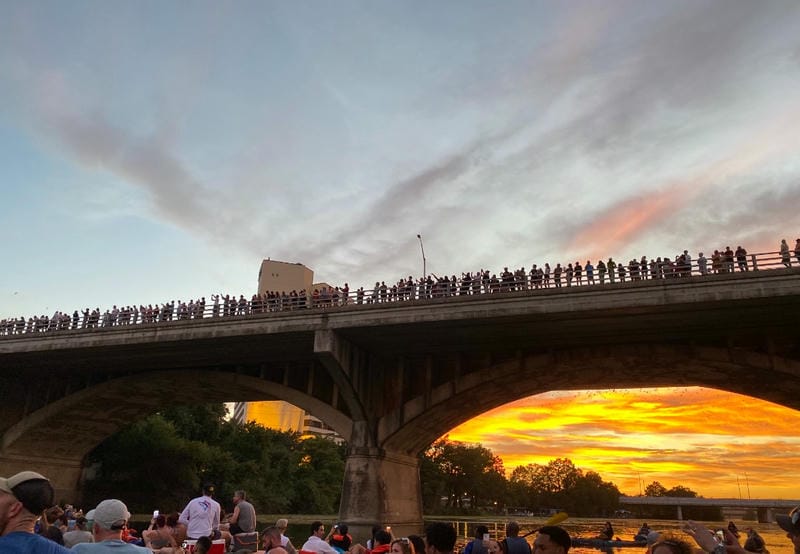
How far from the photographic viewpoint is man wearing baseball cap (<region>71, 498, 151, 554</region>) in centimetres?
439

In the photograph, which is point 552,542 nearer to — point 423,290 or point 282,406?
point 423,290

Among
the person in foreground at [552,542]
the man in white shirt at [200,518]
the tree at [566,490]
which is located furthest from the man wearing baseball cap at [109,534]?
the tree at [566,490]

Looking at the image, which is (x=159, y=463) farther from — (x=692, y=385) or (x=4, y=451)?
(x=692, y=385)

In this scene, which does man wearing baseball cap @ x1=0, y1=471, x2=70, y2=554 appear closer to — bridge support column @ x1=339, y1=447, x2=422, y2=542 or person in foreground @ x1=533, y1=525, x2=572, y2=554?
person in foreground @ x1=533, y1=525, x2=572, y2=554

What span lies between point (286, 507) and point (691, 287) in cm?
5704

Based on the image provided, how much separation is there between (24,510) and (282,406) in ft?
428

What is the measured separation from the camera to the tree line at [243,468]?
185ft

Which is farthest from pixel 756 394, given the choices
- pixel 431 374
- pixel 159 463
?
pixel 159 463

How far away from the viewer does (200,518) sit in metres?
11.1

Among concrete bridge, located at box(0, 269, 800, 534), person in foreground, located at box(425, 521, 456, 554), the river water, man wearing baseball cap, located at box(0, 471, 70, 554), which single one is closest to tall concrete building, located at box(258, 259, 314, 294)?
the river water

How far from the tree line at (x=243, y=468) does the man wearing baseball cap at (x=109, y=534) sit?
44525 millimetres

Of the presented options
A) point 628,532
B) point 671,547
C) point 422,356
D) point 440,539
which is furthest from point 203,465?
point 671,547

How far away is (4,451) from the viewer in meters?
40.4

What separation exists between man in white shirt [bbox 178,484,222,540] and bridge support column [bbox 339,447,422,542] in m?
18.0
